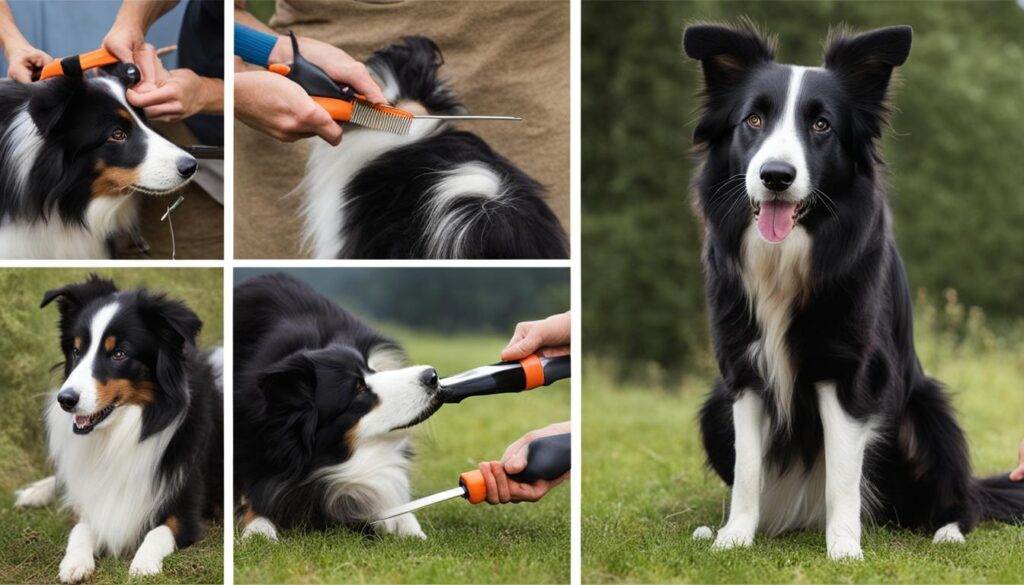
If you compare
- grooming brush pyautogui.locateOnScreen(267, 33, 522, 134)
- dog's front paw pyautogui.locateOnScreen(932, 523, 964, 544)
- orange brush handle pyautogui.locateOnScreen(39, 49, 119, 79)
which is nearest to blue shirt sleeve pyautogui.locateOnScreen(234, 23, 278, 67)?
grooming brush pyautogui.locateOnScreen(267, 33, 522, 134)

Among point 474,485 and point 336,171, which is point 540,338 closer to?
point 474,485

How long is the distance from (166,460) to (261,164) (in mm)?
1164

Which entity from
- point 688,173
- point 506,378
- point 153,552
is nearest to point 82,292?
point 153,552

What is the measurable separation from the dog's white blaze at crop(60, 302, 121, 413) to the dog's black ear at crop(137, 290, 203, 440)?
109 millimetres

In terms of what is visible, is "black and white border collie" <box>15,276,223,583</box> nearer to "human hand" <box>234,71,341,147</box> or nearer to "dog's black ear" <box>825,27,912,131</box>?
"human hand" <box>234,71,341,147</box>

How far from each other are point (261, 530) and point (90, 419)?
0.63m

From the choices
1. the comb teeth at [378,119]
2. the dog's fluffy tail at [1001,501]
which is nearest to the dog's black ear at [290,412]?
the comb teeth at [378,119]

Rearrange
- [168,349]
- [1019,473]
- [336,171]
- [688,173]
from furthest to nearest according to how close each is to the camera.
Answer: [688,173], [1019,473], [336,171], [168,349]

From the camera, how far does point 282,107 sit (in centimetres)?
319

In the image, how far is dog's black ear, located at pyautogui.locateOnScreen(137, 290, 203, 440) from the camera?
3254 millimetres

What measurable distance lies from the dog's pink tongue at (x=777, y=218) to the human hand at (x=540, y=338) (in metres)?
0.70

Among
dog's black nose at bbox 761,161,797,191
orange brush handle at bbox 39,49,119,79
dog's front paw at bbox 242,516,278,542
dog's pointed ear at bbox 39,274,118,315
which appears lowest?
dog's front paw at bbox 242,516,278,542

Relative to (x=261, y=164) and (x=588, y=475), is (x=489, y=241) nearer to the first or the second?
(x=261, y=164)

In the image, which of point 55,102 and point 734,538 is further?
point 734,538
